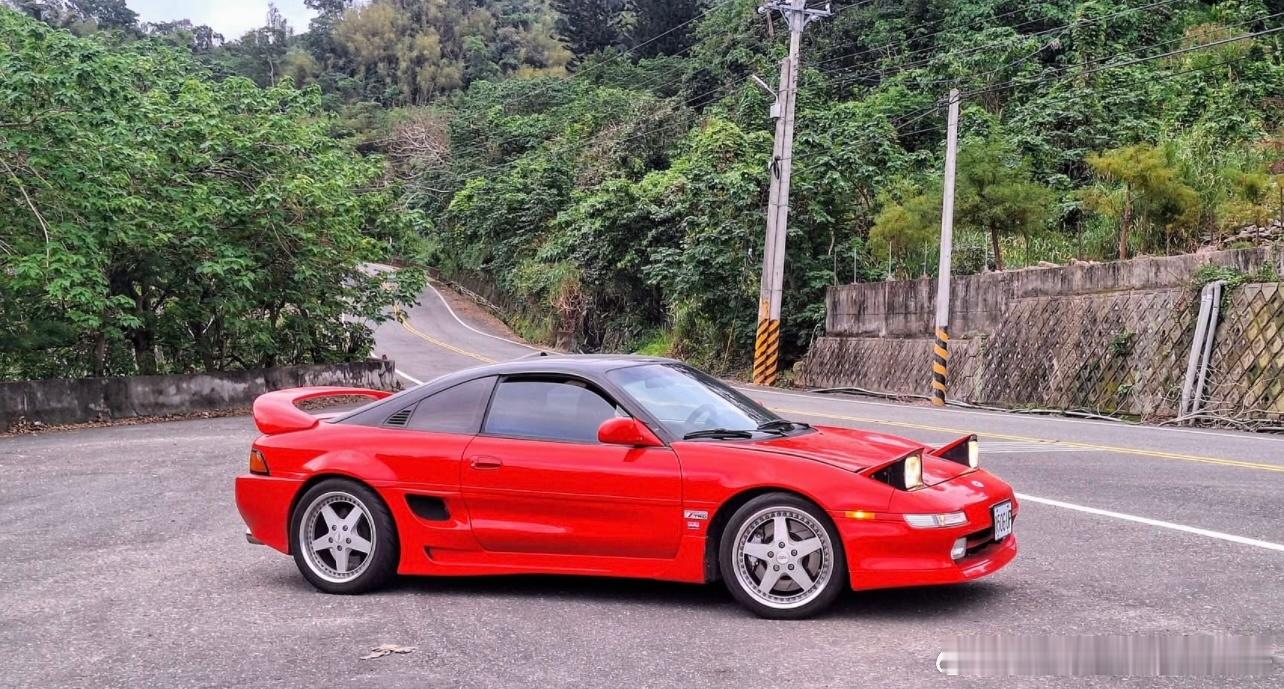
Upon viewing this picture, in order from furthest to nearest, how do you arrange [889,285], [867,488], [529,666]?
[889,285], [867,488], [529,666]

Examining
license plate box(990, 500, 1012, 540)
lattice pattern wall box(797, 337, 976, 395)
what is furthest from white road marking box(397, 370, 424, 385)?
license plate box(990, 500, 1012, 540)

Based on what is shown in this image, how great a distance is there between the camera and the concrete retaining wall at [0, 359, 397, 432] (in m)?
19.3

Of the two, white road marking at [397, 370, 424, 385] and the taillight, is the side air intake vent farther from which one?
white road marking at [397, 370, 424, 385]

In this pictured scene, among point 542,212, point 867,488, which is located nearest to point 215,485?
point 867,488

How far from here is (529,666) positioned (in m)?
5.04

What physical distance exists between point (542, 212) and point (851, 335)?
2690 cm

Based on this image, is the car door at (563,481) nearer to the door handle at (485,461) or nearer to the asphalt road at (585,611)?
the door handle at (485,461)

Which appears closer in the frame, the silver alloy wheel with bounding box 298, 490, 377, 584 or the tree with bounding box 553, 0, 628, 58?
the silver alloy wheel with bounding box 298, 490, 377, 584

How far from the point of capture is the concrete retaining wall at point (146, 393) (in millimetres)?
19312

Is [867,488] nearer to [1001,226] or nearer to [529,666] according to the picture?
[529,666]

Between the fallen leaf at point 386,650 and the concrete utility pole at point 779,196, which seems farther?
the concrete utility pole at point 779,196

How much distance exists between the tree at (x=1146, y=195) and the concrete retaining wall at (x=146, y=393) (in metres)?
16.8

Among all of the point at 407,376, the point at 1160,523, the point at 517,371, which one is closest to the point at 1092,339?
the point at 1160,523

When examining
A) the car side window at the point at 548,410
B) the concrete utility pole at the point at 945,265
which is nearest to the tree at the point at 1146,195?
the concrete utility pole at the point at 945,265
